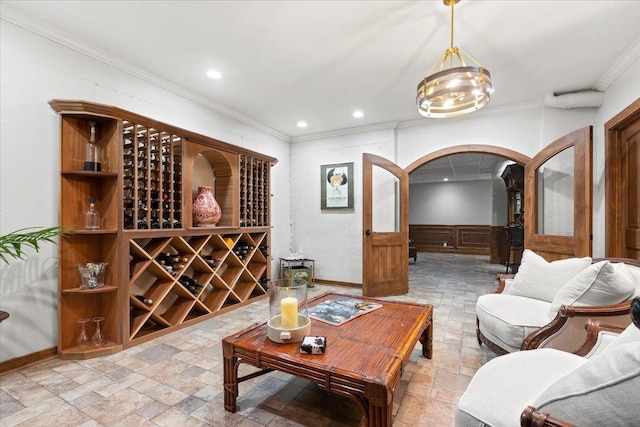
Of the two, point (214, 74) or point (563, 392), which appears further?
point (214, 74)

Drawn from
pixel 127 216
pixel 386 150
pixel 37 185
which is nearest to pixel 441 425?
pixel 127 216

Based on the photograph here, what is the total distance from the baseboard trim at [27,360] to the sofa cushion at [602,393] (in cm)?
326

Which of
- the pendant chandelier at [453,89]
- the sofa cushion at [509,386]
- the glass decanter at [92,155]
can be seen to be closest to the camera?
the sofa cushion at [509,386]

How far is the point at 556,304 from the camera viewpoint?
1.91m

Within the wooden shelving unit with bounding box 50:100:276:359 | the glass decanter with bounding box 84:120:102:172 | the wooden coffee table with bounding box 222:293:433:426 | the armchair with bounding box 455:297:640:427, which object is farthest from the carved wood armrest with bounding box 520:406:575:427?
the glass decanter with bounding box 84:120:102:172

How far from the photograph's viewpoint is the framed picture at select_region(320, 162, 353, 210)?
497 centimetres

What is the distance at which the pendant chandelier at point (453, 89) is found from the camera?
1884 mm

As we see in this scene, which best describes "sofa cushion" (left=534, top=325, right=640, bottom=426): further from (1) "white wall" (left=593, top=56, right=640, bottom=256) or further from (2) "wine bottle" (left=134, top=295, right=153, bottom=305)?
(1) "white wall" (left=593, top=56, right=640, bottom=256)

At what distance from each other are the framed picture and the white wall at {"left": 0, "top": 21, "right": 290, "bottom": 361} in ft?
10.7

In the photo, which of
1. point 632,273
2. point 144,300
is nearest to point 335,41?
point 632,273

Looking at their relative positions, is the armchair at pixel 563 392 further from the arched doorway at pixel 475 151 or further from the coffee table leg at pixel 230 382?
the arched doorway at pixel 475 151

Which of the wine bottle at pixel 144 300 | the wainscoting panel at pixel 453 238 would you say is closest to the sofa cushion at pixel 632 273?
the wine bottle at pixel 144 300

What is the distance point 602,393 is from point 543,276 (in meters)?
2.00

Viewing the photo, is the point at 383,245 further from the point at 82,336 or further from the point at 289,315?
the point at 82,336
